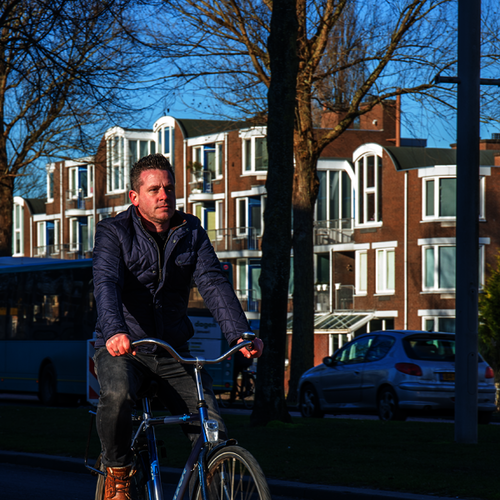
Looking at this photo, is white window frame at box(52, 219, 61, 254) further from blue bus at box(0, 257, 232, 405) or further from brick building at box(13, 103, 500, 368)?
blue bus at box(0, 257, 232, 405)

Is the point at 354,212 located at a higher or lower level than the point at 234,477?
higher

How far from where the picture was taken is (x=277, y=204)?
13570mm

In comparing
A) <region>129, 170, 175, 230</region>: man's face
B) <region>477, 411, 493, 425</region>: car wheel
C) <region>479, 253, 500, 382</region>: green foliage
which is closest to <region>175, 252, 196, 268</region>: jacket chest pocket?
<region>129, 170, 175, 230</region>: man's face

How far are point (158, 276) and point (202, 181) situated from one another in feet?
178

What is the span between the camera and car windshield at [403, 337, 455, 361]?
17.4 m

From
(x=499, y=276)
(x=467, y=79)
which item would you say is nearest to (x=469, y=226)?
(x=467, y=79)

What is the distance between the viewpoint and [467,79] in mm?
11484

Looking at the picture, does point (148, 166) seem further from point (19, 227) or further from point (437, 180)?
point (19, 227)

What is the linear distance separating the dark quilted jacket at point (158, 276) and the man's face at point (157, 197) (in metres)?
0.06

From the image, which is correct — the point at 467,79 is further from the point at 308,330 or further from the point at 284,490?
the point at 308,330

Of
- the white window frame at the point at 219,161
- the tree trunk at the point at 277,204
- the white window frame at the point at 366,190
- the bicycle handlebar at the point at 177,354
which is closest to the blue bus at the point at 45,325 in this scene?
the tree trunk at the point at 277,204

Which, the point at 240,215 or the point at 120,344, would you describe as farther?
the point at 240,215

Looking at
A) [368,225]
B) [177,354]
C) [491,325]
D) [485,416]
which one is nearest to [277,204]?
[485,416]

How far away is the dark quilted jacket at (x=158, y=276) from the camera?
4684mm
